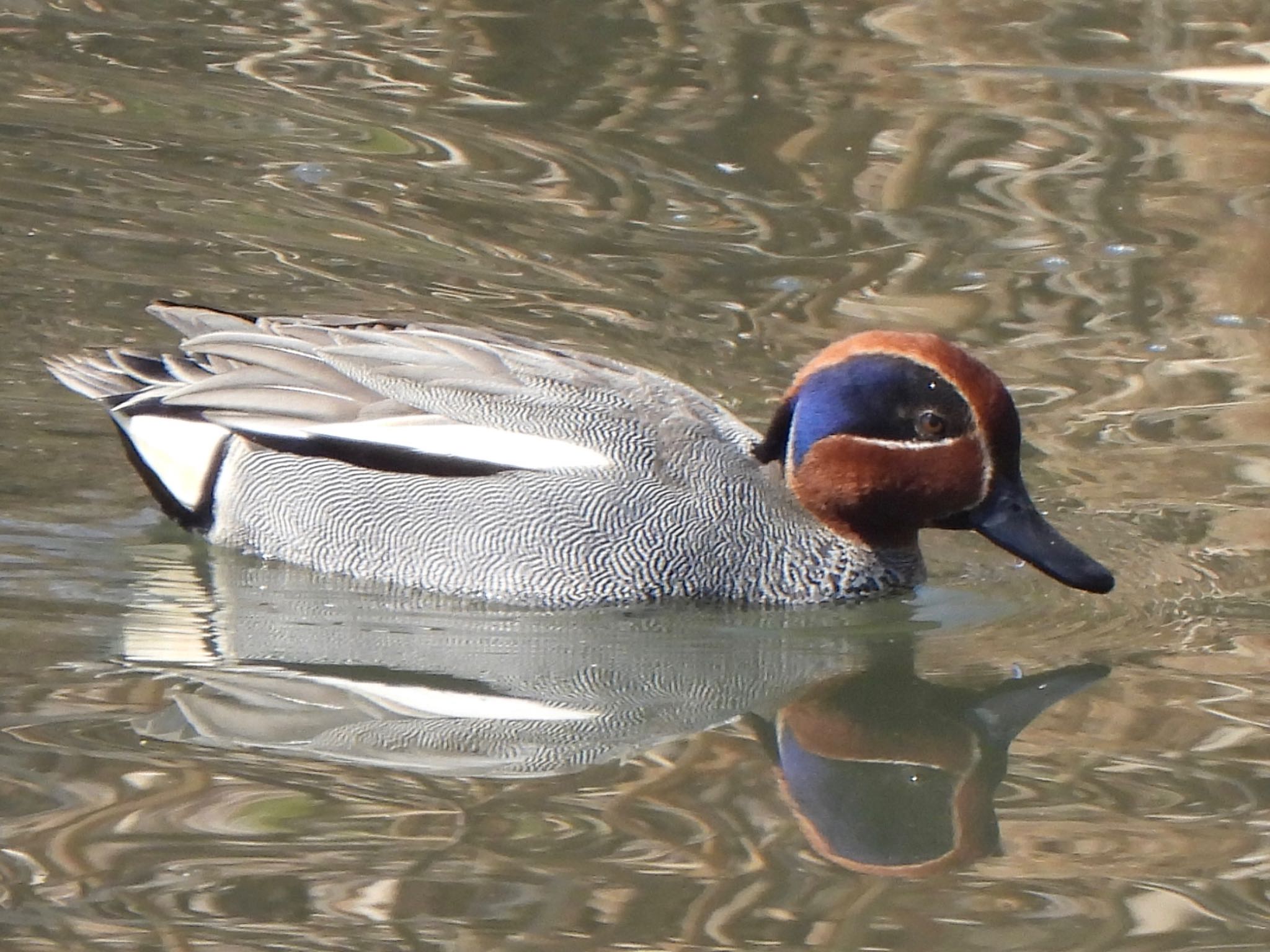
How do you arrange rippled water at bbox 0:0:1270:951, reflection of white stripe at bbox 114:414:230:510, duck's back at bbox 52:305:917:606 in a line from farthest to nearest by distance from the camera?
reflection of white stripe at bbox 114:414:230:510 < duck's back at bbox 52:305:917:606 < rippled water at bbox 0:0:1270:951

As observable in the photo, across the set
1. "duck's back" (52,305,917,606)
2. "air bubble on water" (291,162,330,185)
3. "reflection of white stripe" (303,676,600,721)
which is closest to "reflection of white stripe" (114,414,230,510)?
"duck's back" (52,305,917,606)

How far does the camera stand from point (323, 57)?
1076 cm

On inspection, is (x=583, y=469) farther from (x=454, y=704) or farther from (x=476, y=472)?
(x=454, y=704)

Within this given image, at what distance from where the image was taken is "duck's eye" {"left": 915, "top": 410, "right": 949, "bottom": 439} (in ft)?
19.4

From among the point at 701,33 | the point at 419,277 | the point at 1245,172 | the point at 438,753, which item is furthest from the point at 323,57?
the point at 438,753

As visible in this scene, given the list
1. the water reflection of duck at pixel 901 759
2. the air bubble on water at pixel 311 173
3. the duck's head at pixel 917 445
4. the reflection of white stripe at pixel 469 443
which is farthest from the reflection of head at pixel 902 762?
the air bubble on water at pixel 311 173

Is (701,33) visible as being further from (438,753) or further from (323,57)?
(438,753)

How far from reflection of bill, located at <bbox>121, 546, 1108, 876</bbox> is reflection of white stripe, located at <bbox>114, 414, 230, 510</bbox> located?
0.62ft

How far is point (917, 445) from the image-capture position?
5984 millimetres

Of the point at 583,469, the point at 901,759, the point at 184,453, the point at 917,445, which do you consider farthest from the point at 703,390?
the point at 901,759

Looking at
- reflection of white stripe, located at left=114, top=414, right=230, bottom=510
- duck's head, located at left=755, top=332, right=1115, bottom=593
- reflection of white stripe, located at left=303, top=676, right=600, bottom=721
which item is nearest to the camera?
reflection of white stripe, located at left=303, top=676, right=600, bottom=721

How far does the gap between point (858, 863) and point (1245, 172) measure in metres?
6.04

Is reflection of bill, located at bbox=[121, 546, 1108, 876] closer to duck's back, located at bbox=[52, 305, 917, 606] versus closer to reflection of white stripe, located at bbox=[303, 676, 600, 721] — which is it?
reflection of white stripe, located at bbox=[303, 676, 600, 721]

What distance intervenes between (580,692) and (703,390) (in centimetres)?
222
